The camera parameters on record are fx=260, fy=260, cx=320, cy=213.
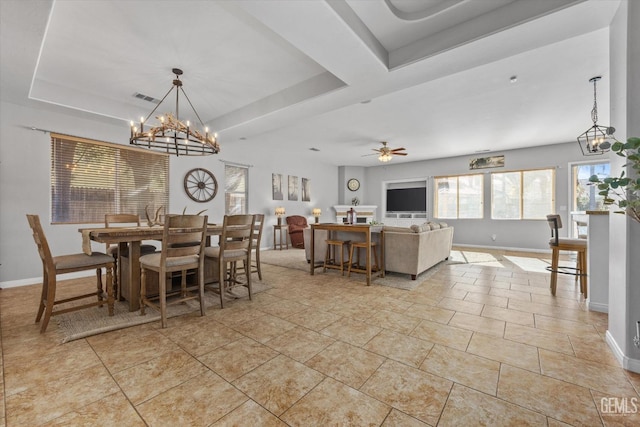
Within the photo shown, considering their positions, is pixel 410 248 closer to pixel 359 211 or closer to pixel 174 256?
pixel 174 256

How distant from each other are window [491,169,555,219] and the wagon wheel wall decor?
7.51m

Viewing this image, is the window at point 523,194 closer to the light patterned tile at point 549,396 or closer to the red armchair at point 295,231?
the red armchair at point 295,231

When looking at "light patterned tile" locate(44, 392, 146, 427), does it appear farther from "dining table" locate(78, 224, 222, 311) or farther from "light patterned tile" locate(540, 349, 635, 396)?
"light patterned tile" locate(540, 349, 635, 396)

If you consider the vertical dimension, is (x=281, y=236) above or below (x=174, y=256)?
below

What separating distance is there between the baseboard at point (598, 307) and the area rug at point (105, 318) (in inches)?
154

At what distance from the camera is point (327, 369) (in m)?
1.70

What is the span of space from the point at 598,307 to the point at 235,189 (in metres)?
6.52

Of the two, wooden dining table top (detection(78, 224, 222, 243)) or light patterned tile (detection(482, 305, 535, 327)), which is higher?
wooden dining table top (detection(78, 224, 222, 243))

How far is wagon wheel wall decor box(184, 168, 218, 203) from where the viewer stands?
551 cm

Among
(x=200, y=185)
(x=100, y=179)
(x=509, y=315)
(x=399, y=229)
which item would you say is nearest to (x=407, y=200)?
(x=399, y=229)

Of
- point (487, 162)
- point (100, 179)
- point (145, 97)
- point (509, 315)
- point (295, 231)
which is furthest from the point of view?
point (295, 231)

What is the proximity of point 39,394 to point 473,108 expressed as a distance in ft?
18.7

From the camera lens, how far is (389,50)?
2844 mm

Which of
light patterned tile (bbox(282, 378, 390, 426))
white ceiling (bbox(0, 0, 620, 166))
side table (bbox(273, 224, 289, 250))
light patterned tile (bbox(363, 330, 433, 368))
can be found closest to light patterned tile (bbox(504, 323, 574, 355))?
light patterned tile (bbox(363, 330, 433, 368))
